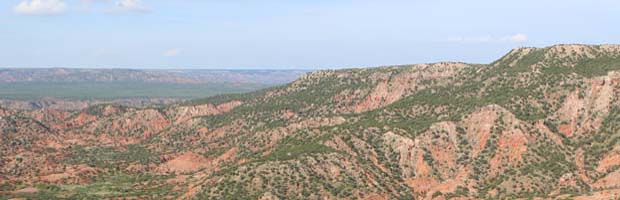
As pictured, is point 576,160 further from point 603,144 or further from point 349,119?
point 349,119

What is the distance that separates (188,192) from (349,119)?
53.4 meters

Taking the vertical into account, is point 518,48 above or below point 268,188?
above

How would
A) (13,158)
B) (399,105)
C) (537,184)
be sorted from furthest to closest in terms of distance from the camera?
(13,158) < (399,105) < (537,184)

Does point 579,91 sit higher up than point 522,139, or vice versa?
point 579,91

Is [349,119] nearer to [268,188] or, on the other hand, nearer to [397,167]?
[397,167]

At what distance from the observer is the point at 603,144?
124m

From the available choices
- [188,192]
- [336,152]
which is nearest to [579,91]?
[336,152]

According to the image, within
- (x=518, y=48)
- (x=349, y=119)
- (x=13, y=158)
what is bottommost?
(x=13, y=158)

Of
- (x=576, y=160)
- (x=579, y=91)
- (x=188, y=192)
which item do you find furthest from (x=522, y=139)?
(x=188, y=192)

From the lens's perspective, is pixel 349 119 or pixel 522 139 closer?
pixel 522 139

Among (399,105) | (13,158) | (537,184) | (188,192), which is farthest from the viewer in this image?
(13,158)

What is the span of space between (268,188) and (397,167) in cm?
2827

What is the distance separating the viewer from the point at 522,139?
128 metres

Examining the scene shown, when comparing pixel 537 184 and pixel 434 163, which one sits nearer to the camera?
pixel 537 184
